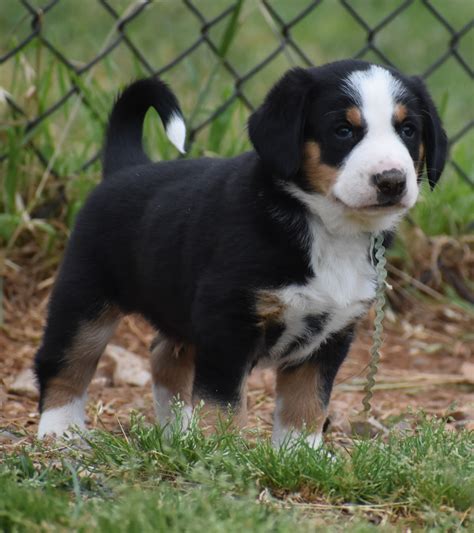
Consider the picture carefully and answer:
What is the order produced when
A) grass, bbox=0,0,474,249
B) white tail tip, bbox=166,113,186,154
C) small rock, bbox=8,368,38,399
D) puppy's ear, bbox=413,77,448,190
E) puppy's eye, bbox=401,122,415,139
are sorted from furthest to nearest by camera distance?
grass, bbox=0,0,474,249
small rock, bbox=8,368,38,399
white tail tip, bbox=166,113,186,154
puppy's ear, bbox=413,77,448,190
puppy's eye, bbox=401,122,415,139

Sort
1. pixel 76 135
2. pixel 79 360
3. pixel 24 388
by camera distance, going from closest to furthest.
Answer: pixel 79 360 < pixel 24 388 < pixel 76 135

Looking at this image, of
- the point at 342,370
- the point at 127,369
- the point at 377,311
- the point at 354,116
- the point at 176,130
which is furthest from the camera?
the point at 342,370

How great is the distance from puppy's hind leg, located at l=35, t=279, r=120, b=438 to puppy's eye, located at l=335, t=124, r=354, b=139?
103cm

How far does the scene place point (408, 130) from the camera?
355 cm

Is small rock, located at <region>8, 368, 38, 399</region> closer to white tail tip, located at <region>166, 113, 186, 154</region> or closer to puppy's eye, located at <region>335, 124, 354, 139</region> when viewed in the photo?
white tail tip, located at <region>166, 113, 186, 154</region>

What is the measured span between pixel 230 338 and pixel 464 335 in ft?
7.76

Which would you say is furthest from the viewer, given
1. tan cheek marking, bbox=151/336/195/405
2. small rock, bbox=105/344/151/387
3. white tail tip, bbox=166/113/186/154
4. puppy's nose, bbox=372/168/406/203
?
small rock, bbox=105/344/151/387

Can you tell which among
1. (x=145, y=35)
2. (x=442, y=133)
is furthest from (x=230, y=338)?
(x=145, y=35)

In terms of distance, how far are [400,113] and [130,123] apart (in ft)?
3.86

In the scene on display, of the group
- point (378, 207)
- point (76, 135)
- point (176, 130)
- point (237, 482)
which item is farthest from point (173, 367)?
point (76, 135)

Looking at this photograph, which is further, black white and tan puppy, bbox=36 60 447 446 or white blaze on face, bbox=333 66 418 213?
black white and tan puppy, bbox=36 60 447 446

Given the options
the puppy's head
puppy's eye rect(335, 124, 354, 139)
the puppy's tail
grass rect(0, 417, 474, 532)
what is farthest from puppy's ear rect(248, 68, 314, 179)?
grass rect(0, 417, 474, 532)

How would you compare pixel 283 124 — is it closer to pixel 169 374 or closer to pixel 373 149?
pixel 373 149

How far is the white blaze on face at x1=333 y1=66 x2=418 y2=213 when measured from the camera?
10.9 ft
